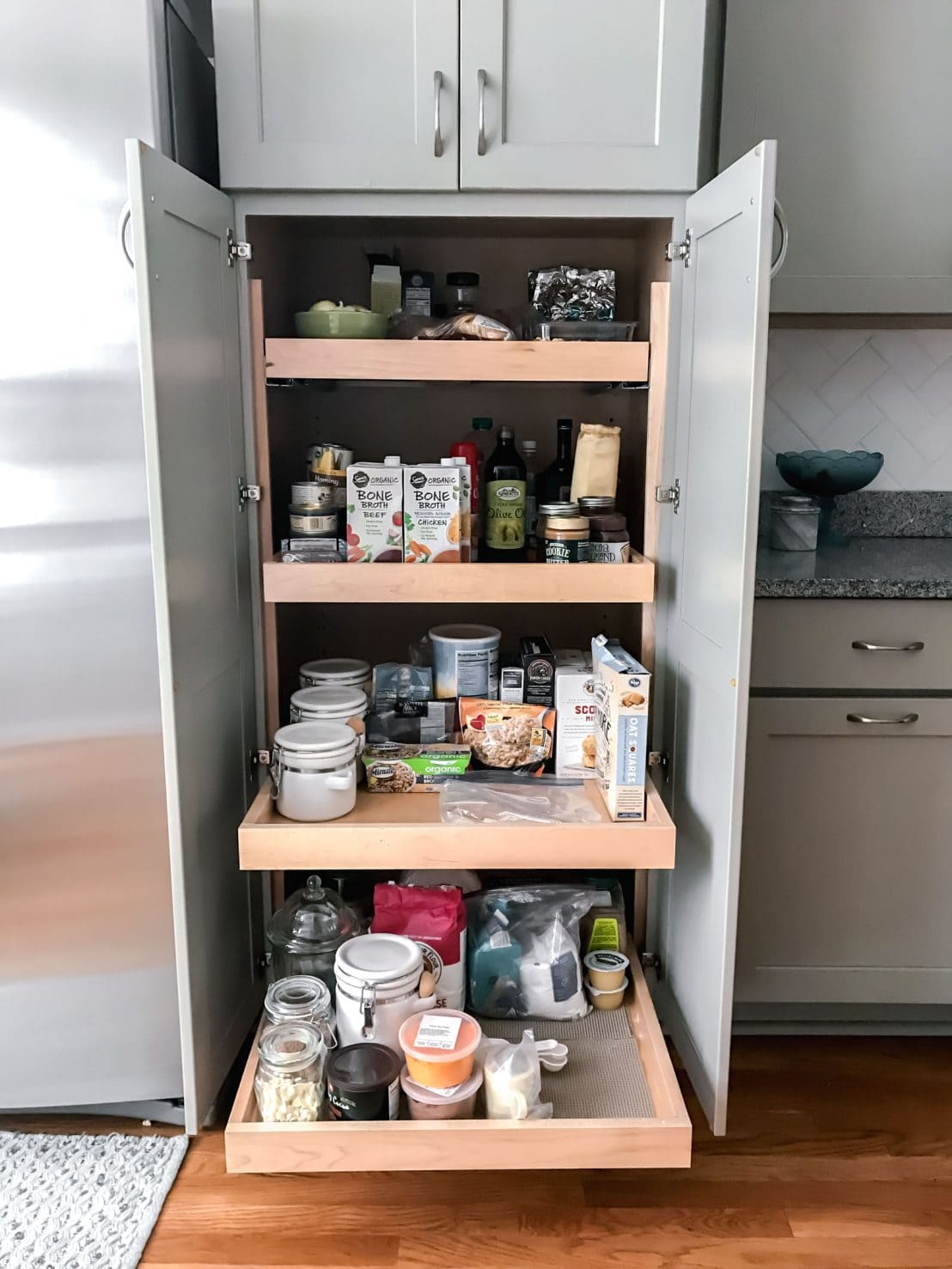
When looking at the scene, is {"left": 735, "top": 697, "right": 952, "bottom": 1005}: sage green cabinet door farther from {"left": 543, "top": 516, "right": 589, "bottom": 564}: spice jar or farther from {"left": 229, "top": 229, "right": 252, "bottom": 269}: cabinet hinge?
{"left": 229, "top": 229, "right": 252, "bottom": 269}: cabinet hinge

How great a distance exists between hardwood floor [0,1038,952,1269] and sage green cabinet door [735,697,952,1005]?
0.79ft

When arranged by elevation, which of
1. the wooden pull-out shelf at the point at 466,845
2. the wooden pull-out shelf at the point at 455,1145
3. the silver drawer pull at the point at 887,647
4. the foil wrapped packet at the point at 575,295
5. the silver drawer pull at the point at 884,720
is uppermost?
the foil wrapped packet at the point at 575,295

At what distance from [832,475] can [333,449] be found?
1101mm

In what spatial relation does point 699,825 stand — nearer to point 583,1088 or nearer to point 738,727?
point 738,727

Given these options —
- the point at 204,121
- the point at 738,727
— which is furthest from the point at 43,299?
the point at 738,727

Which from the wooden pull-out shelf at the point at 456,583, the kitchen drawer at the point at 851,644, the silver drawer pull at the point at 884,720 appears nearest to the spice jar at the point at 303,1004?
the wooden pull-out shelf at the point at 456,583

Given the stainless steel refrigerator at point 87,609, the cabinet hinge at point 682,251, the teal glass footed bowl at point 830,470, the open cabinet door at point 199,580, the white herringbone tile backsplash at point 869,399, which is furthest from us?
the white herringbone tile backsplash at point 869,399

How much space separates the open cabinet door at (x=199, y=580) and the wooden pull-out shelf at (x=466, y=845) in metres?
0.13

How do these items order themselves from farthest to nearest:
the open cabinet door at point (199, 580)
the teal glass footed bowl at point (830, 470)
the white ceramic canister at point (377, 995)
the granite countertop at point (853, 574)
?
the teal glass footed bowl at point (830, 470) → the granite countertop at point (853, 574) → the white ceramic canister at point (377, 995) → the open cabinet door at point (199, 580)

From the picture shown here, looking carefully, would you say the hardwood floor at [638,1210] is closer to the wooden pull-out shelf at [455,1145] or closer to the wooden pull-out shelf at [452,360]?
the wooden pull-out shelf at [455,1145]

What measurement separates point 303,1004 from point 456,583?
74cm

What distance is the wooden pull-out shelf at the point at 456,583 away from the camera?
1737mm

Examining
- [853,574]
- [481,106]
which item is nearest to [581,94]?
[481,106]

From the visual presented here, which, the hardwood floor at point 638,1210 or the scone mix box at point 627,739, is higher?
the scone mix box at point 627,739
